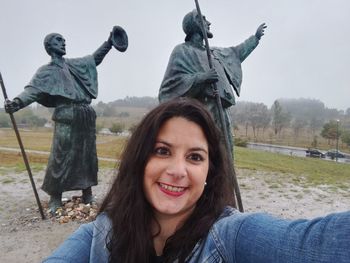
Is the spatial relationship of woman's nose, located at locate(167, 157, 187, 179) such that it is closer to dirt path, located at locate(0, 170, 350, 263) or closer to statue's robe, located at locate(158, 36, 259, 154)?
dirt path, located at locate(0, 170, 350, 263)

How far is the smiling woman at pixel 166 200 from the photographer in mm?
1426

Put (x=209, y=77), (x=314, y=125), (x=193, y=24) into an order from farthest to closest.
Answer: (x=314, y=125)
(x=193, y=24)
(x=209, y=77)

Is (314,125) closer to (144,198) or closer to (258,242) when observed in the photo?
(144,198)

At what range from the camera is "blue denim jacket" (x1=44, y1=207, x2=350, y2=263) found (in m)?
0.96

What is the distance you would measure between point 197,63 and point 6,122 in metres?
59.1

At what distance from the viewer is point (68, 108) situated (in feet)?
19.6

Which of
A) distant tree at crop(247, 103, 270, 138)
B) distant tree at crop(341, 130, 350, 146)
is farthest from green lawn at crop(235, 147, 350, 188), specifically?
distant tree at crop(247, 103, 270, 138)

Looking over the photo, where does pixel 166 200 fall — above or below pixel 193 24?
below

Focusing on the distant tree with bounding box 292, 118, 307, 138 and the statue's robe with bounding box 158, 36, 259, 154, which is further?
the distant tree with bounding box 292, 118, 307, 138

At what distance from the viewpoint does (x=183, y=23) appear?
487 cm

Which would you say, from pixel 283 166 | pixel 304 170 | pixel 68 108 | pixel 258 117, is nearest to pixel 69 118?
pixel 68 108

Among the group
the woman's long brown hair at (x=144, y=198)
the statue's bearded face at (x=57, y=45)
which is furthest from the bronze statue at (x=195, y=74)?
the woman's long brown hair at (x=144, y=198)

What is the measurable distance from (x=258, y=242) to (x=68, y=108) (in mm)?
5320

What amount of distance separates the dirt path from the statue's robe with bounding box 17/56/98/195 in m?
0.57
